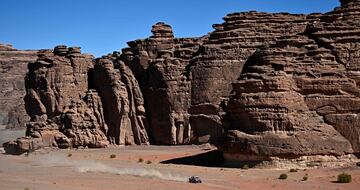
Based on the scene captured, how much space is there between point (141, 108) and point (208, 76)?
28.2ft

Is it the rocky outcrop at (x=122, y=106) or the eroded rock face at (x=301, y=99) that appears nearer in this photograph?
the eroded rock face at (x=301, y=99)

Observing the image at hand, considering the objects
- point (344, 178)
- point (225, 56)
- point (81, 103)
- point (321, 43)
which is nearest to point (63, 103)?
point (81, 103)

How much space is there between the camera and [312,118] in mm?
32188

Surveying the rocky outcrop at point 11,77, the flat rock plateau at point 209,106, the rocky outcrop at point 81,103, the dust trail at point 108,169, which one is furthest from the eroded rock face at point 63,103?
the rocky outcrop at point 11,77

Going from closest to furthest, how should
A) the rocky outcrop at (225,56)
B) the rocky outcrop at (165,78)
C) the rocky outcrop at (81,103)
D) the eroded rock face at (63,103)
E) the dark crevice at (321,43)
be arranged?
the dark crevice at (321,43) < the rocky outcrop at (225,56) < the rocky outcrop at (165,78) < the eroded rock face at (63,103) < the rocky outcrop at (81,103)

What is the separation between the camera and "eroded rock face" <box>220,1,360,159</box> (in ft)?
103

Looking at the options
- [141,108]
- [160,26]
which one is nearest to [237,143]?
[141,108]

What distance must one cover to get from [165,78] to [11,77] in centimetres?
6856

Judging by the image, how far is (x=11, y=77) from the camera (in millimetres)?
115000

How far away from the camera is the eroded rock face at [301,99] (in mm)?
31484

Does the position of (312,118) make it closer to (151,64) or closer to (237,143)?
(237,143)

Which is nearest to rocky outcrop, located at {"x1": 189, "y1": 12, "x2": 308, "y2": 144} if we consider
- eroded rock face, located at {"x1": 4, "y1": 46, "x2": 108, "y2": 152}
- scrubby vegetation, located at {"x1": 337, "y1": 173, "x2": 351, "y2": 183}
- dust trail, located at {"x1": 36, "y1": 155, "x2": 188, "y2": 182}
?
eroded rock face, located at {"x1": 4, "y1": 46, "x2": 108, "y2": 152}

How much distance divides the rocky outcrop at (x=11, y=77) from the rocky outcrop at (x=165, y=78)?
49.9 metres

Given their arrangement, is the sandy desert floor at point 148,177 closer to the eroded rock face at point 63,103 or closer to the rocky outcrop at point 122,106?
the eroded rock face at point 63,103
